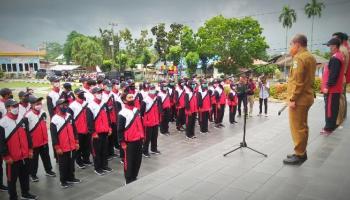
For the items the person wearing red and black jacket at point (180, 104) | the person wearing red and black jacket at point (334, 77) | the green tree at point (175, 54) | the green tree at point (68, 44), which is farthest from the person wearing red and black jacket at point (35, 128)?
the green tree at point (68, 44)

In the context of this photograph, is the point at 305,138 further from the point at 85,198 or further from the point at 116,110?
the point at 116,110

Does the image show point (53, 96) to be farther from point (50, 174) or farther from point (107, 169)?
point (107, 169)

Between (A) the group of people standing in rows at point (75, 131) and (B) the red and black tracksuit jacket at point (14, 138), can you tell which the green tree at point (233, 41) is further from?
(B) the red and black tracksuit jacket at point (14, 138)

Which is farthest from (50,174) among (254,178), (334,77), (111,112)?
(334,77)

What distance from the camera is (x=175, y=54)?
1416 inches

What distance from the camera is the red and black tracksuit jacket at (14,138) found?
530cm

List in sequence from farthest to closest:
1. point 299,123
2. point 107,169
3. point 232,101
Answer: point 232,101 < point 107,169 < point 299,123

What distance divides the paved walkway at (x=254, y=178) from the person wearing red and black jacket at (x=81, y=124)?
10.2 ft

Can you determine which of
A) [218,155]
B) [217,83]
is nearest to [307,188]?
[218,155]

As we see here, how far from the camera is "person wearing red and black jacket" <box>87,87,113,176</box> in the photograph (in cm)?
680

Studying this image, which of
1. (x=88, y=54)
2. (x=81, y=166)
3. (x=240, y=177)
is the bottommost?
(x=81, y=166)

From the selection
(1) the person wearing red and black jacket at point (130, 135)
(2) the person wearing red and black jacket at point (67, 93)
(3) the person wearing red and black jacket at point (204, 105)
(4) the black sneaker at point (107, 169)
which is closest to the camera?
(1) the person wearing red and black jacket at point (130, 135)

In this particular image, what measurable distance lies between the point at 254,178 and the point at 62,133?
4021mm

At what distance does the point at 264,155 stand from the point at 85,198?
11.7 ft
